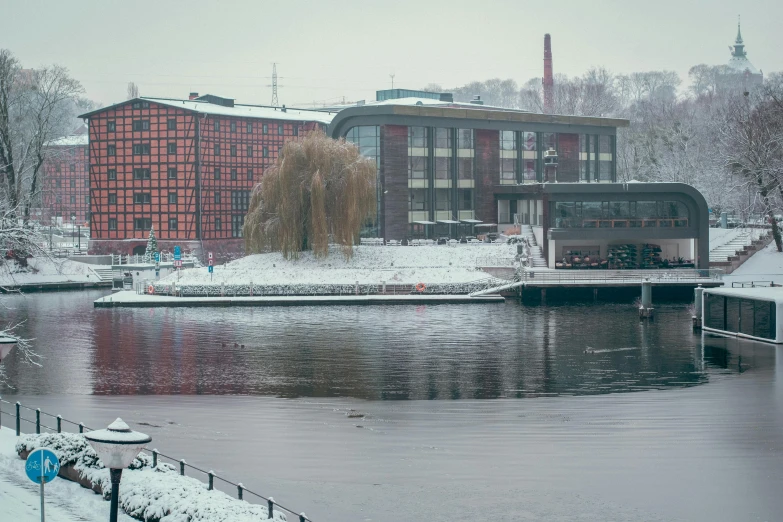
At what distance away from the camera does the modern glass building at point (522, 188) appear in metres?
62.9

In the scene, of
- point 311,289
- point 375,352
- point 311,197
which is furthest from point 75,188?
point 375,352

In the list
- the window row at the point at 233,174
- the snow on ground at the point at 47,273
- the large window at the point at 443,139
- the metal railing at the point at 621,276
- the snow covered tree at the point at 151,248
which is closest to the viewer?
the metal railing at the point at 621,276

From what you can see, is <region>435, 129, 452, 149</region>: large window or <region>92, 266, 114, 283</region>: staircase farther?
<region>435, 129, 452, 149</region>: large window

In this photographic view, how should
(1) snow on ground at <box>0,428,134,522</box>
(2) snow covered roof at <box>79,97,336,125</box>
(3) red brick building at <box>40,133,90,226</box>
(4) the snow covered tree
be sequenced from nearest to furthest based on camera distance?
(1) snow on ground at <box>0,428,134,522</box>, (4) the snow covered tree, (2) snow covered roof at <box>79,97,336,125</box>, (3) red brick building at <box>40,133,90,226</box>

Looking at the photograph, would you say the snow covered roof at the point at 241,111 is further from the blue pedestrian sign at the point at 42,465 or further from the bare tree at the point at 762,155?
the blue pedestrian sign at the point at 42,465

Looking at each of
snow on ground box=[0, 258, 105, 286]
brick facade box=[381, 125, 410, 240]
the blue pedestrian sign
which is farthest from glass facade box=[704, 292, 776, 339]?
snow on ground box=[0, 258, 105, 286]

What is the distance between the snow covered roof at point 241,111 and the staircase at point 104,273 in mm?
12824

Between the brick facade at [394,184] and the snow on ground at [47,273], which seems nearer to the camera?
the snow on ground at [47,273]

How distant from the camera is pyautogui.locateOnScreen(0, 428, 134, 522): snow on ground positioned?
1630 cm

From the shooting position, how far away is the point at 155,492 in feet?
A: 53.8

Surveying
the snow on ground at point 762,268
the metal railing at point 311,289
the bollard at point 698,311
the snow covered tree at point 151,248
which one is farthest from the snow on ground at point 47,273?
the snow on ground at point 762,268

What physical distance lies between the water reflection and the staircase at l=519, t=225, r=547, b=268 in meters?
9.75

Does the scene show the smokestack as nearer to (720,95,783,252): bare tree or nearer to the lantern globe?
(720,95,783,252): bare tree

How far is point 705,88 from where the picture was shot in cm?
19325
